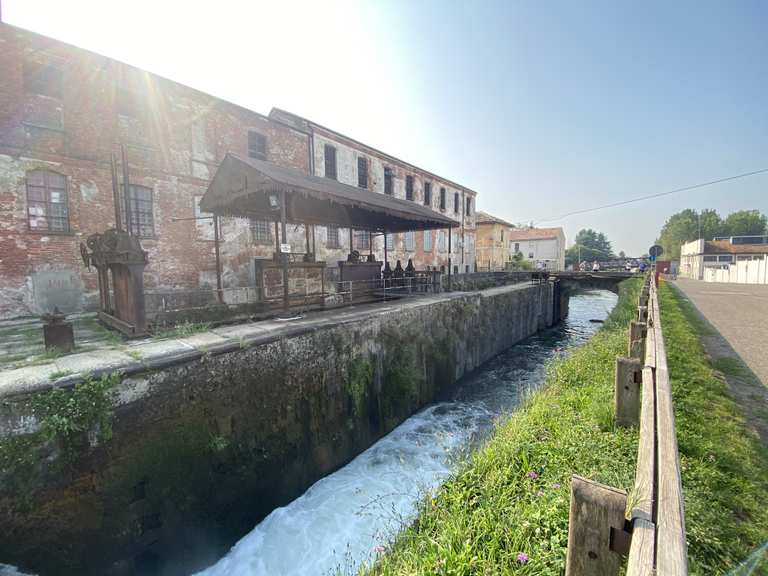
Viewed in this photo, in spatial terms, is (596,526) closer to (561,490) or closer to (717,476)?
(561,490)

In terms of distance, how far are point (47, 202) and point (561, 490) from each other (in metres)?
13.6

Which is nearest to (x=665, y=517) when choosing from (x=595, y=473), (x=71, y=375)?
(x=595, y=473)

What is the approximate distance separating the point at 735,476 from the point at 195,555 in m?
5.82

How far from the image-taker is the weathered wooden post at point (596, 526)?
1353 millimetres

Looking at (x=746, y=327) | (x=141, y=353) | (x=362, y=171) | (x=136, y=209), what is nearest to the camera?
(x=141, y=353)

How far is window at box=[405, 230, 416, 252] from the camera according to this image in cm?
2334

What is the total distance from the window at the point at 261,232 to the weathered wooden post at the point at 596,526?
14580 mm

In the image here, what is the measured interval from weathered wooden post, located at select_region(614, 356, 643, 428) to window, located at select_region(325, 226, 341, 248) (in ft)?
50.6

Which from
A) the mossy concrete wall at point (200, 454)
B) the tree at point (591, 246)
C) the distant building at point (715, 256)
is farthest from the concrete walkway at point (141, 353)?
the tree at point (591, 246)

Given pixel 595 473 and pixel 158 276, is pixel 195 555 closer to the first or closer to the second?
pixel 595 473

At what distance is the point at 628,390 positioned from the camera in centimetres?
339

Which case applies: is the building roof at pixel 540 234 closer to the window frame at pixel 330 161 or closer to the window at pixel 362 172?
the window at pixel 362 172

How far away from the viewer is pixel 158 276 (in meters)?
11.4

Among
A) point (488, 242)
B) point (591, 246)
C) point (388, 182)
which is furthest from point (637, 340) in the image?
point (591, 246)
